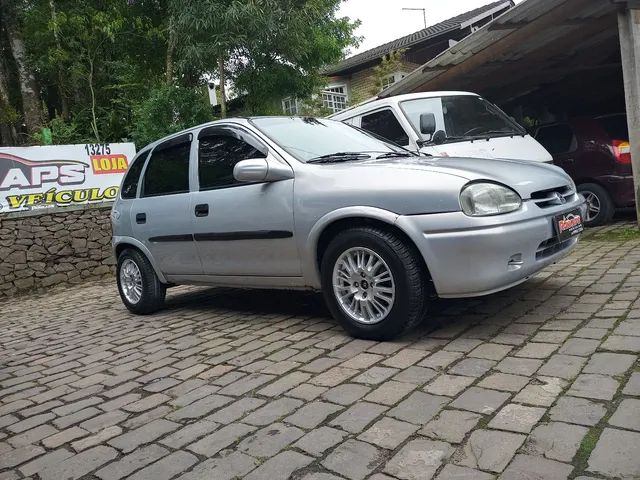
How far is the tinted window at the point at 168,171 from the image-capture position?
16.7 ft

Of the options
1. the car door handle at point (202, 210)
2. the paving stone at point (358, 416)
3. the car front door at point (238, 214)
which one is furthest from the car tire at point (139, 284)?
the paving stone at point (358, 416)

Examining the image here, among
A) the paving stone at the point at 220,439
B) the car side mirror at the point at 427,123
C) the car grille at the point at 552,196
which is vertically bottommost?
the paving stone at the point at 220,439

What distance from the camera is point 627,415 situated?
7.91 feet

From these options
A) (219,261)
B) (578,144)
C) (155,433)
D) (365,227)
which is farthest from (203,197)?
(578,144)

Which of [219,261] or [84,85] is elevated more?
[84,85]

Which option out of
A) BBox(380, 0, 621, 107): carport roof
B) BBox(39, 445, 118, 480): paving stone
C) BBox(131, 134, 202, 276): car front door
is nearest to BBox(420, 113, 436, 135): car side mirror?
BBox(380, 0, 621, 107): carport roof

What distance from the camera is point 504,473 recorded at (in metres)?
2.10

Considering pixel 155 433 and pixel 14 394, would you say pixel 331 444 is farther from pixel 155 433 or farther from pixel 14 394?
pixel 14 394

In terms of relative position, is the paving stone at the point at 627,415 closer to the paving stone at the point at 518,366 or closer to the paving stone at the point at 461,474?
the paving stone at the point at 518,366

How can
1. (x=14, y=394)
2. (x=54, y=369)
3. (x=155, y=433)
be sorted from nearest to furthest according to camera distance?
1. (x=155, y=433)
2. (x=14, y=394)
3. (x=54, y=369)

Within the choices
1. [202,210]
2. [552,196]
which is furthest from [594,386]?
[202,210]

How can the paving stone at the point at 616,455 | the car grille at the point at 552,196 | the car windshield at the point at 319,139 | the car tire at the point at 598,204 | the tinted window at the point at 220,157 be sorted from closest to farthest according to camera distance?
the paving stone at the point at 616,455
the car grille at the point at 552,196
the car windshield at the point at 319,139
the tinted window at the point at 220,157
the car tire at the point at 598,204

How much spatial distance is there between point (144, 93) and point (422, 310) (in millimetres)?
12829

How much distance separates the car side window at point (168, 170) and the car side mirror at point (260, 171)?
1.11m
